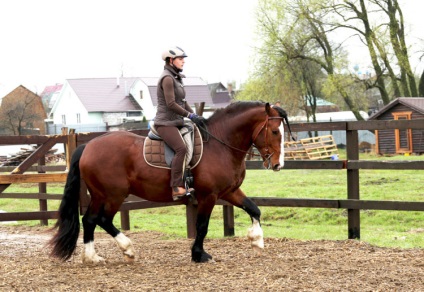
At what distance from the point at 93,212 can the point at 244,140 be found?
2.05m

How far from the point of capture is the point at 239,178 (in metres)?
7.38

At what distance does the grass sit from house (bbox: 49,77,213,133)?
153ft

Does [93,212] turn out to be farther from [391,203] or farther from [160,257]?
[391,203]

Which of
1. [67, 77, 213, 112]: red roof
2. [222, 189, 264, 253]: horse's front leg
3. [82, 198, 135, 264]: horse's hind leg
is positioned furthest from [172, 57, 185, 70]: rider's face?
[67, 77, 213, 112]: red roof

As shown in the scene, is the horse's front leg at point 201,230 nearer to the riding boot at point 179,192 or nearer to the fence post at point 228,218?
the riding boot at point 179,192

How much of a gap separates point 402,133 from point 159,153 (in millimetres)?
31929

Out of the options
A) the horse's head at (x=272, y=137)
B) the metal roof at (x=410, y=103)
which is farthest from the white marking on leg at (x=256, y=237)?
the metal roof at (x=410, y=103)

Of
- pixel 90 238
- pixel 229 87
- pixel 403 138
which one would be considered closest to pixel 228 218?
pixel 90 238

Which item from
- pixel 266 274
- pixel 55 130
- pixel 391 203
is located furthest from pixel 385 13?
pixel 266 274

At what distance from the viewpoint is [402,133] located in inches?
1446

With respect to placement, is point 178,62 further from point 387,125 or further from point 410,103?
point 410,103

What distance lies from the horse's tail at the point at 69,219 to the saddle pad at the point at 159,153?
93cm

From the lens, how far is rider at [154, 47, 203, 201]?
7043 mm

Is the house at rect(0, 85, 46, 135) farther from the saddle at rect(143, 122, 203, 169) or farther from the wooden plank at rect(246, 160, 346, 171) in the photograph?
the saddle at rect(143, 122, 203, 169)
